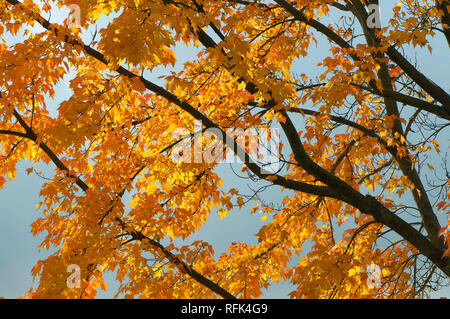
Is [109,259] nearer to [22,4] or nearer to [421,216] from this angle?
[22,4]

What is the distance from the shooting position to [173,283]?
577 centimetres

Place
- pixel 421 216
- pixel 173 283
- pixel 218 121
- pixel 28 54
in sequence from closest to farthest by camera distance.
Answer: pixel 28 54 → pixel 173 283 → pixel 218 121 → pixel 421 216

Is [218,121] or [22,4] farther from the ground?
[22,4]

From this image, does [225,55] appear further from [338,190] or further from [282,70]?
[282,70]

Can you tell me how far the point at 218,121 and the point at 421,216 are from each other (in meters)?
4.30

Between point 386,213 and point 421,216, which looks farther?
point 421,216

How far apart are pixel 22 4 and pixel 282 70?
4639mm

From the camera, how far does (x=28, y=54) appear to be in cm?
541

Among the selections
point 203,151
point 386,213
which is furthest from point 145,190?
point 386,213
